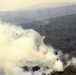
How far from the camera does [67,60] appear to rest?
9044 cm

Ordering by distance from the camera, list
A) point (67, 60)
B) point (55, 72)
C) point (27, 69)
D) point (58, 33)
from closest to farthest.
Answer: point (55, 72) → point (27, 69) → point (67, 60) → point (58, 33)

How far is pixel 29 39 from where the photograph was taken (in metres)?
85.5

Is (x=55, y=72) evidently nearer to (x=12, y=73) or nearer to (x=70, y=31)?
(x=12, y=73)

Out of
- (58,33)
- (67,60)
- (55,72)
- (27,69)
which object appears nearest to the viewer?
(55,72)

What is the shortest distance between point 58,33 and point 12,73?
11152 cm

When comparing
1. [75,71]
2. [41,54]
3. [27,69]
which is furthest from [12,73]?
[75,71]

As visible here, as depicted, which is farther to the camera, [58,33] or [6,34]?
[58,33]

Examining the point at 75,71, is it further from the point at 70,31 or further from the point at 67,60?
the point at 70,31

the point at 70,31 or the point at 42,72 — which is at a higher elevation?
the point at 70,31

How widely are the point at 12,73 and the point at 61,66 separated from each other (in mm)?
13510

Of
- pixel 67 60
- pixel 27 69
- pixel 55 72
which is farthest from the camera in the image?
pixel 67 60

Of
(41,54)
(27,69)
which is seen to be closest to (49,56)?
(41,54)

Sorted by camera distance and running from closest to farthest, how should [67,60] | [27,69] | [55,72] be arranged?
[55,72]
[27,69]
[67,60]

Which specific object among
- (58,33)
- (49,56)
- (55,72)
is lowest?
(55,72)
